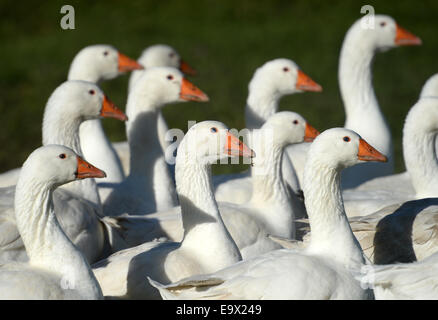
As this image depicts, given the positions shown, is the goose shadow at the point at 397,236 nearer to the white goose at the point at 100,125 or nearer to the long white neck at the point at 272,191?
the long white neck at the point at 272,191

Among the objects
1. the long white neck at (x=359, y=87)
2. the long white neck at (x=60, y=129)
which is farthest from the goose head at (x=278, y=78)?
the long white neck at (x=60, y=129)

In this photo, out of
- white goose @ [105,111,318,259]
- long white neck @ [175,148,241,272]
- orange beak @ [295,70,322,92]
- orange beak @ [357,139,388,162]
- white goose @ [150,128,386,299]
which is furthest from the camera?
orange beak @ [295,70,322,92]

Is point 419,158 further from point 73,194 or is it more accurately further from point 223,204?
point 73,194

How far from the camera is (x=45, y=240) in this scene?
19.1 feet

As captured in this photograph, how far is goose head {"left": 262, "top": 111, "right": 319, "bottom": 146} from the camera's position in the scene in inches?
314

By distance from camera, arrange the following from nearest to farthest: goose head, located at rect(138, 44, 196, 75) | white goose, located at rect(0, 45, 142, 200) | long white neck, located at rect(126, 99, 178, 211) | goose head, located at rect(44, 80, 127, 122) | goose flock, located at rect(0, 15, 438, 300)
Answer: goose flock, located at rect(0, 15, 438, 300) < goose head, located at rect(44, 80, 127, 122) < long white neck, located at rect(126, 99, 178, 211) < white goose, located at rect(0, 45, 142, 200) < goose head, located at rect(138, 44, 196, 75)

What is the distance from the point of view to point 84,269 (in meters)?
5.82

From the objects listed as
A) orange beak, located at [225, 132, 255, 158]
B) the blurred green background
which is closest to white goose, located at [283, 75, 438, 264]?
orange beak, located at [225, 132, 255, 158]

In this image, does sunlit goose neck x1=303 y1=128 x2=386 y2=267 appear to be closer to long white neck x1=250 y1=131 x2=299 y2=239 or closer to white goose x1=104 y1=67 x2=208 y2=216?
long white neck x1=250 y1=131 x2=299 y2=239

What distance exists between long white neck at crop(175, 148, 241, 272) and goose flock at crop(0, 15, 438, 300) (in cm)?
1

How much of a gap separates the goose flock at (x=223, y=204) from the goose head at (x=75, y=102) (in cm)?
1

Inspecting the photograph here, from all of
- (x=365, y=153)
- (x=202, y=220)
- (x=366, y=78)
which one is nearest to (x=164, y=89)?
(x=366, y=78)

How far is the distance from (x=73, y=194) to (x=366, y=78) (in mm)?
4136

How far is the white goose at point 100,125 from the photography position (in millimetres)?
9266
